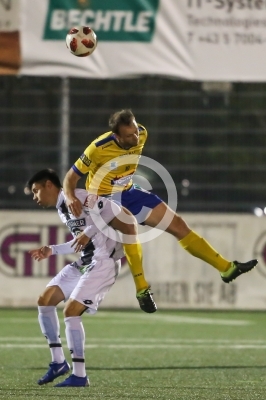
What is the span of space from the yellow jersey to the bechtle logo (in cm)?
498

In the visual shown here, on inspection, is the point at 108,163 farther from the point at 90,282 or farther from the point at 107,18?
the point at 107,18

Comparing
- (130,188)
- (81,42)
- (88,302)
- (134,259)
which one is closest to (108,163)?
(130,188)

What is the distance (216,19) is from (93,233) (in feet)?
22.7

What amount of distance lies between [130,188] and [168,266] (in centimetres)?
491

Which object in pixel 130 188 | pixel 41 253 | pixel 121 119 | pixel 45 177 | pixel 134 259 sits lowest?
pixel 134 259

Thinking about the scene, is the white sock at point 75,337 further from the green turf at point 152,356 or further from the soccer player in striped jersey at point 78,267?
the green turf at point 152,356

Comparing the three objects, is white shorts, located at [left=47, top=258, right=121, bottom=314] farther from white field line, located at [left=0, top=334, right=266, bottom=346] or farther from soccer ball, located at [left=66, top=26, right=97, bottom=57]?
white field line, located at [left=0, top=334, right=266, bottom=346]

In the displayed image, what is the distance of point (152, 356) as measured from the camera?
9703 mm

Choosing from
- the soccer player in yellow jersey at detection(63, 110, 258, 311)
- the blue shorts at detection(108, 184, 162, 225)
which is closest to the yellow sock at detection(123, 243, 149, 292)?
the soccer player in yellow jersey at detection(63, 110, 258, 311)

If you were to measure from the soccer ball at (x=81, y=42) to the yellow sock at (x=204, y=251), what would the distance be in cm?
203

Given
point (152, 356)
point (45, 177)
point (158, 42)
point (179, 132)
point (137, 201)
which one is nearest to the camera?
point (45, 177)

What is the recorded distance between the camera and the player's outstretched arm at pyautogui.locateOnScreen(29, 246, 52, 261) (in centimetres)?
752

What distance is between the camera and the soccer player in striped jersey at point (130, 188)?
8398 millimetres

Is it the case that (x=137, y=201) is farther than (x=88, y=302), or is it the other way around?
(x=137, y=201)
